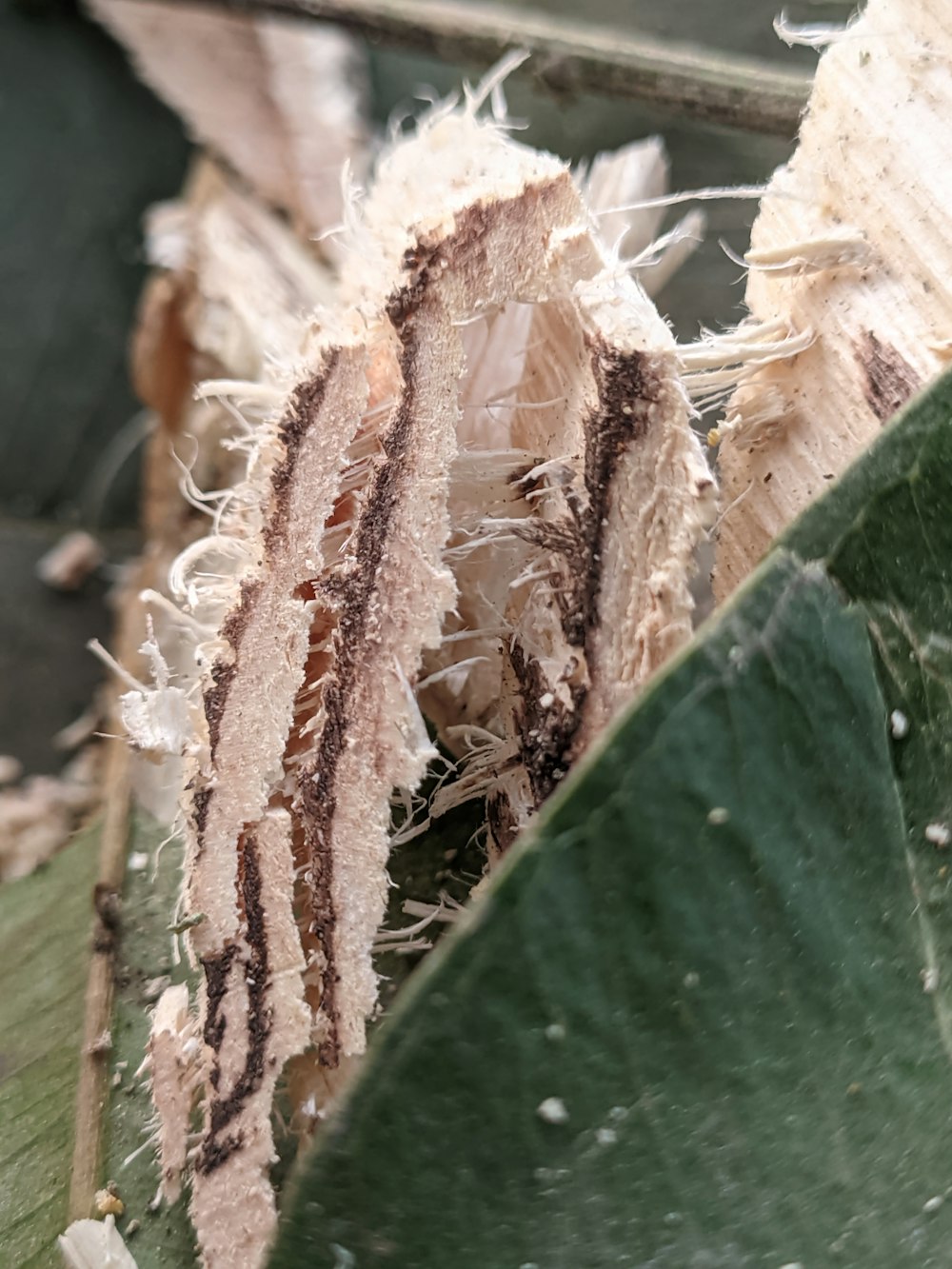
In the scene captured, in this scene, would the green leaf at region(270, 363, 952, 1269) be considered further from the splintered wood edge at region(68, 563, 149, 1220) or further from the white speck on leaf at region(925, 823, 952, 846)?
the splintered wood edge at region(68, 563, 149, 1220)

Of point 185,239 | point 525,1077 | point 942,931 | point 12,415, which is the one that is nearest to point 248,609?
point 525,1077

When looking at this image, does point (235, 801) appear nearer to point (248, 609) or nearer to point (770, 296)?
point (248, 609)

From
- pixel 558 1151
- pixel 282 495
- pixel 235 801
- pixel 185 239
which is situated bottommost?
pixel 558 1151

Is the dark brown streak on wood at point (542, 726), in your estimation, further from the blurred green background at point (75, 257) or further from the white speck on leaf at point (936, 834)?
the blurred green background at point (75, 257)

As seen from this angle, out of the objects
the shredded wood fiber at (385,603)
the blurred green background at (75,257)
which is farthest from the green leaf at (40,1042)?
the blurred green background at (75,257)

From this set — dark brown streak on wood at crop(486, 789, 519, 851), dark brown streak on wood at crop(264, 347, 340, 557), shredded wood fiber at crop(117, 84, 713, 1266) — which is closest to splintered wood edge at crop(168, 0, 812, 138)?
shredded wood fiber at crop(117, 84, 713, 1266)
